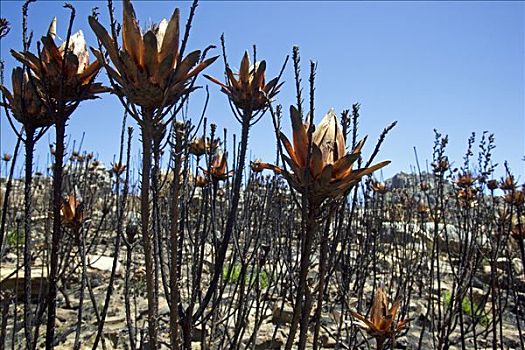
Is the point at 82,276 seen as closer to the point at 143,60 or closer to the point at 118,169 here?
the point at 118,169

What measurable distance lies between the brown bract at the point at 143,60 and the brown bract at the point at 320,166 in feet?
1.03

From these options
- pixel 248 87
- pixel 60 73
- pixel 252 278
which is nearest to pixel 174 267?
pixel 60 73

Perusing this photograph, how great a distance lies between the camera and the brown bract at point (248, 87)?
1.80 meters

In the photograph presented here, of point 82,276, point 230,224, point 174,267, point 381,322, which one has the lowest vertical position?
point 381,322

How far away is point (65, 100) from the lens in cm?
125

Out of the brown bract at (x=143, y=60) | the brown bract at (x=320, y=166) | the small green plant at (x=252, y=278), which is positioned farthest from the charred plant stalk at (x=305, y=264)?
the small green plant at (x=252, y=278)

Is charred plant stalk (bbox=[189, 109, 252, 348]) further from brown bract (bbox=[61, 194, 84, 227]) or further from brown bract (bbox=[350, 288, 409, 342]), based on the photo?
brown bract (bbox=[61, 194, 84, 227])

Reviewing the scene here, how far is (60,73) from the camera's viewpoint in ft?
4.04

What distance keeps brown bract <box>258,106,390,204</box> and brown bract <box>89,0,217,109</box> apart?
314mm

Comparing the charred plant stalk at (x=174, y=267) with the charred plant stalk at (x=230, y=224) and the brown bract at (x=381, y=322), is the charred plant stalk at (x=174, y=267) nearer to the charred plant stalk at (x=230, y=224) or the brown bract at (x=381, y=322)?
the charred plant stalk at (x=230, y=224)

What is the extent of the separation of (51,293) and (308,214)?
85 centimetres

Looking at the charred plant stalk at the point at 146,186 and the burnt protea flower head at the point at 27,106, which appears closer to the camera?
the charred plant stalk at the point at 146,186

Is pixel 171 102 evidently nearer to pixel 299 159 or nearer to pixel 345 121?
pixel 299 159

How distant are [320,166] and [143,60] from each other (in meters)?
0.49
